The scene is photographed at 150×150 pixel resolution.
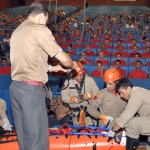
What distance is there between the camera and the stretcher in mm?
3848

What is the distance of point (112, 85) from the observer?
4.88 metres

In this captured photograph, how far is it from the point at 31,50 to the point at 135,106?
1617 mm

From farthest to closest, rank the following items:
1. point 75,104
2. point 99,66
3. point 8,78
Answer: point 99,66 → point 8,78 → point 75,104

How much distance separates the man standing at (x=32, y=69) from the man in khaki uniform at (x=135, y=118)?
1156mm

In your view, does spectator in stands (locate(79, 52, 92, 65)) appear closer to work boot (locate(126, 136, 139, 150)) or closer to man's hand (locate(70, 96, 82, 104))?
man's hand (locate(70, 96, 82, 104))

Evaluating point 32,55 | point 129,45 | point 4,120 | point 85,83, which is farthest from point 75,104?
point 129,45

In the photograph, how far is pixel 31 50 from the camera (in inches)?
107

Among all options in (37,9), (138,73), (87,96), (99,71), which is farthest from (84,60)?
(37,9)

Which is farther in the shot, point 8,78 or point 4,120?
point 8,78

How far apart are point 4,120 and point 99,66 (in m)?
3.87

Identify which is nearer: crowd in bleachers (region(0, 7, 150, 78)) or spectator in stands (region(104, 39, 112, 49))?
crowd in bleachers (region(0, 7, 150, 78))

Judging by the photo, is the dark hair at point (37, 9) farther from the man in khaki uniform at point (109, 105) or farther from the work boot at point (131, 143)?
the man in khaki uniform at point (109, 105)

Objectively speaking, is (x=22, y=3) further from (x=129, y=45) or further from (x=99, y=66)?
(x=99, y=66)

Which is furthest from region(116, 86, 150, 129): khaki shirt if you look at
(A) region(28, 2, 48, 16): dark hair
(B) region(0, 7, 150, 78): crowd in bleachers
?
(B) region(0, 7, 150, 78): crowd in bleachers
